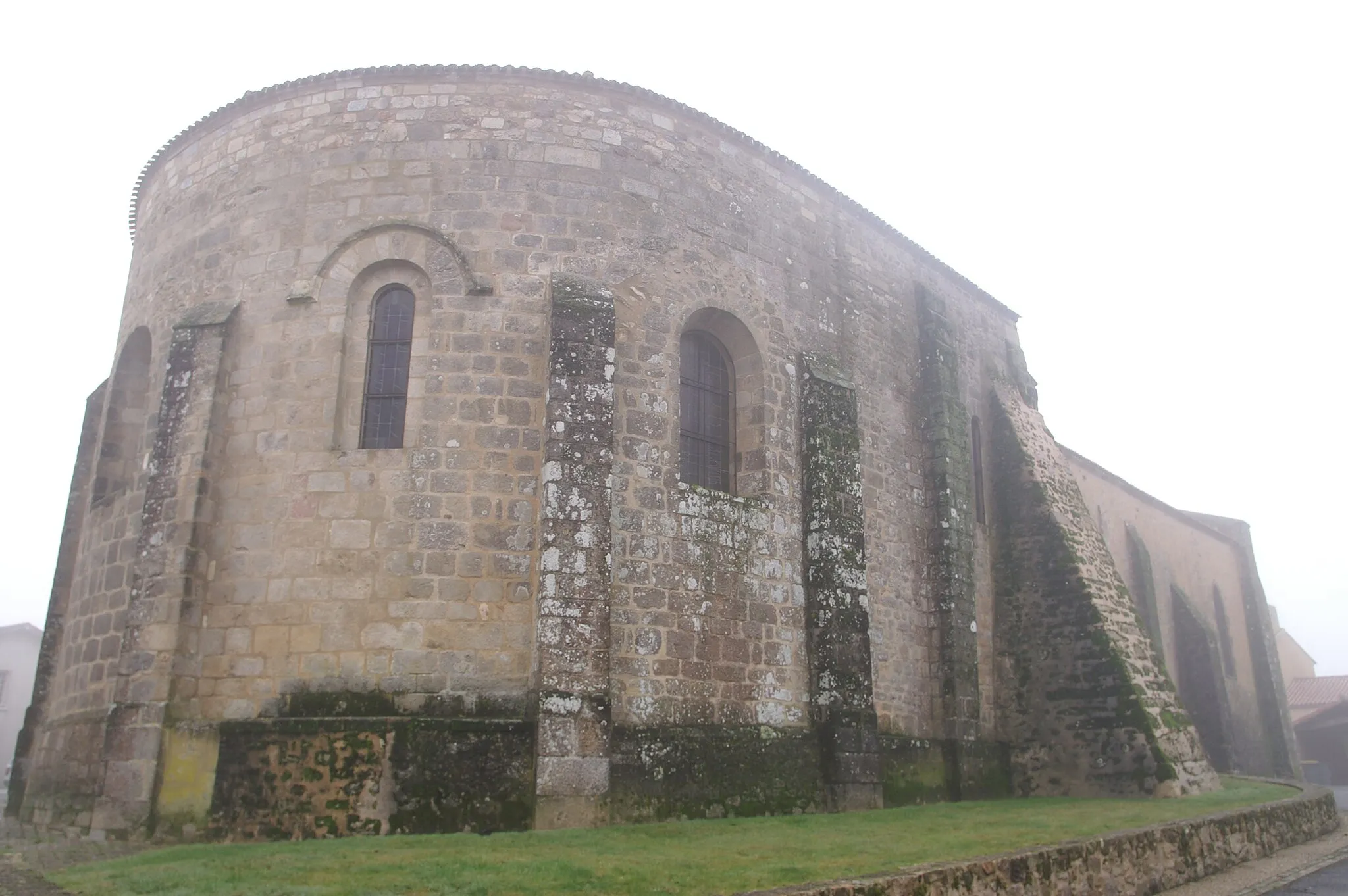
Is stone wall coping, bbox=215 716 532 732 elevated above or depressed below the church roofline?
below

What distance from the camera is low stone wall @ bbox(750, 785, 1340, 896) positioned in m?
6.29

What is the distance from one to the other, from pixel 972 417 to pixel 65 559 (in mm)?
12300

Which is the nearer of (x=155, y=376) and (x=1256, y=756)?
(x=155, y=376)

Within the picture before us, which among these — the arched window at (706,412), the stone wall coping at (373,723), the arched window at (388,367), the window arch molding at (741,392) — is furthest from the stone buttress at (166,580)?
the window arch molding at (741,392)

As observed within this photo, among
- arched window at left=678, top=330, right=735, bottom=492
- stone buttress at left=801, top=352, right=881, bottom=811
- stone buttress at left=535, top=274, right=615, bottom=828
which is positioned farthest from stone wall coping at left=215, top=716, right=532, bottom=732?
stone buttress at left=801, top=352, right=881, bottom=811

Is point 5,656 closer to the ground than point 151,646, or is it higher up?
higher up

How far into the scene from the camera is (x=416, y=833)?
8.77 m

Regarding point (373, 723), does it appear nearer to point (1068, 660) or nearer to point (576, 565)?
point (576, 565)

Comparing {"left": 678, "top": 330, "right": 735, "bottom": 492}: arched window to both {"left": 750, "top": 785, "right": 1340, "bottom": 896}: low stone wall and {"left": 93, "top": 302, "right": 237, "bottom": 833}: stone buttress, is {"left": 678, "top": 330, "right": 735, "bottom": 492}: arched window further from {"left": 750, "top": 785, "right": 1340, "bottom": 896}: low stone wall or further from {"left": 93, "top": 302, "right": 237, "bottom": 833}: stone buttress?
{"left": 750, "top": 785, "right": 1340, "bottom": 896}: low stone wall

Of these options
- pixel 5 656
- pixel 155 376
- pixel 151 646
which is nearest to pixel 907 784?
pixel 151 646

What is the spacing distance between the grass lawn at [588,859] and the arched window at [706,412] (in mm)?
3682

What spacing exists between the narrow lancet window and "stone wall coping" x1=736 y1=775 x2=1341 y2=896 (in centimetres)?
565

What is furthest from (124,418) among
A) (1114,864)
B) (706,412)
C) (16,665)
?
(16,665)

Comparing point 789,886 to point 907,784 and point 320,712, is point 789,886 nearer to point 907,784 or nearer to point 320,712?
point 320,712
